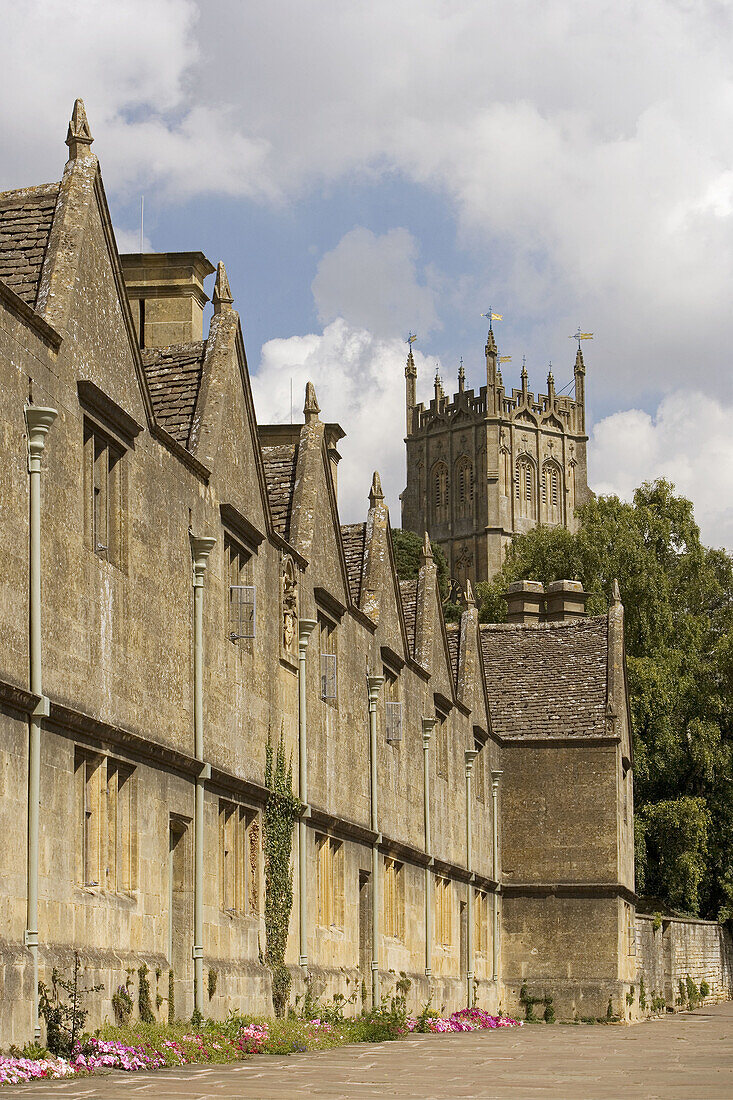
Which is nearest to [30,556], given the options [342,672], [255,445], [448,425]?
[255,445]

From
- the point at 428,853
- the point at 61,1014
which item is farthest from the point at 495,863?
the point at 61,1014

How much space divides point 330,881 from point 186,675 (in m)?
7.13

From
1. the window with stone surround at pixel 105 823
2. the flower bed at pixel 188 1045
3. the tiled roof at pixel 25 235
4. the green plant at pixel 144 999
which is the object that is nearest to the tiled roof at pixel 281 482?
the flower bed at pixel 188 1045

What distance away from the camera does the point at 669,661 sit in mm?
51219

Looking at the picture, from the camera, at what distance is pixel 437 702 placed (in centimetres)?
3198

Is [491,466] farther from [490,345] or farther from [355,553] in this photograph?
[355,553]

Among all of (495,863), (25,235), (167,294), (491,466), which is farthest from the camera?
(491,466)

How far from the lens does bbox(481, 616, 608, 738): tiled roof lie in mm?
38188

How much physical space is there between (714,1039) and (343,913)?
20.9ft

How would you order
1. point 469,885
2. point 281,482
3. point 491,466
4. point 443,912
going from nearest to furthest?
1. point 281,482
2. point 443,912
3. point 469,885
4. point 491,466

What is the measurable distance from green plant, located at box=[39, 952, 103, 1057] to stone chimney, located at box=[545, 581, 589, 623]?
105 feet

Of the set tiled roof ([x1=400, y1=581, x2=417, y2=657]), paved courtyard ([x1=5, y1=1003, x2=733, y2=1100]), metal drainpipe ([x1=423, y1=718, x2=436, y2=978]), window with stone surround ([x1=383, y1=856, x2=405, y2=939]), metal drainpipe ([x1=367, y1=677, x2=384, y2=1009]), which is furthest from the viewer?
tiled roof ([x1=400, y1=581, x2=417, y2=657])

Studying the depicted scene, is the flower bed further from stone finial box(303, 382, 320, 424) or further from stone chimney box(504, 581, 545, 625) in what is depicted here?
stone chimney box(504, 581, 545, 625)

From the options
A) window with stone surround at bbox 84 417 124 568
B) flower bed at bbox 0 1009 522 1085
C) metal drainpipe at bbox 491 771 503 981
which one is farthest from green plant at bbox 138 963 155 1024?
metal drainpipe at bbox 491 771 503 981
